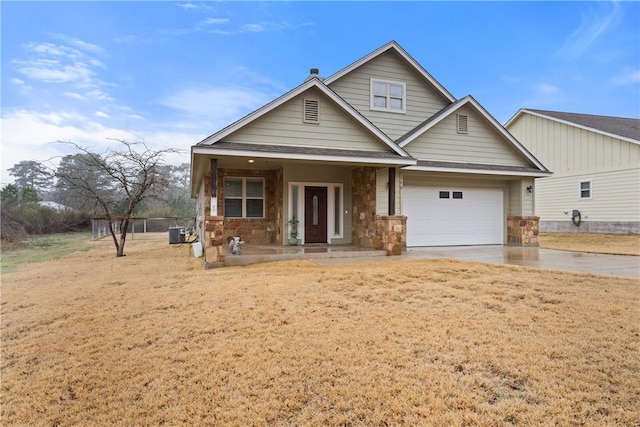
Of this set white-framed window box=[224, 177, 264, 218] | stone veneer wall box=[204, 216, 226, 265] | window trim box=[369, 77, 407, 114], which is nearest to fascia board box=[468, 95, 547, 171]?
window trim box=[369, 77, 407, 114]

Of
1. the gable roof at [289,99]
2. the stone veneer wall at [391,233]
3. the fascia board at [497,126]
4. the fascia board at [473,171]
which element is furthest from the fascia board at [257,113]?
the fascia board at [497,126]

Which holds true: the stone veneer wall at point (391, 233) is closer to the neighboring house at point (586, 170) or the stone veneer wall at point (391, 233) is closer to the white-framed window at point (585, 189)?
the neighboring house at point (586, 170)

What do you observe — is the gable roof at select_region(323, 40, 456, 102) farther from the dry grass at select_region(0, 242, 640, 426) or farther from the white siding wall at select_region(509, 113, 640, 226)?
the white siding wall at select_region(509, 113, 640, 226)

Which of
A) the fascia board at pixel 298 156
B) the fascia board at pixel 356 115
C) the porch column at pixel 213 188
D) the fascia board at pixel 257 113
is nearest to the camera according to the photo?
the fascia board at pixel 298 156

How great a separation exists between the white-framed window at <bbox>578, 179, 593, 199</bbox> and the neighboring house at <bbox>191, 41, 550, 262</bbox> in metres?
7.72

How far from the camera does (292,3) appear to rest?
48.5 feet

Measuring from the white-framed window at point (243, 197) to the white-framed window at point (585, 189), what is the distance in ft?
54.6

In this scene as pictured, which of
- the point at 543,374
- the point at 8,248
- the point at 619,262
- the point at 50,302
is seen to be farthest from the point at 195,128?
the point at 543,374

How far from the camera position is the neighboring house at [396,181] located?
1163 centimetres

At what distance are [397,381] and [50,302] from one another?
607cm

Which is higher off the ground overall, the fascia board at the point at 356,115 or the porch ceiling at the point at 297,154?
the fascia board at the point at 356,115

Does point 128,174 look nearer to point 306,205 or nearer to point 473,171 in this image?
point 306,205

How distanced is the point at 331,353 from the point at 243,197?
10079 millimetres

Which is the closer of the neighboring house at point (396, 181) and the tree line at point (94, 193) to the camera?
the neighboring house at point (396, 181)
